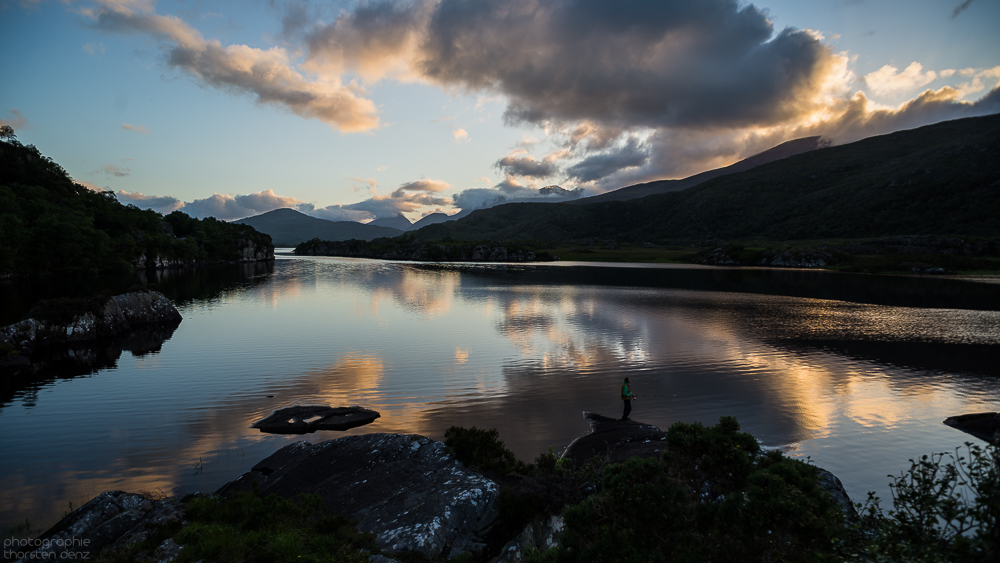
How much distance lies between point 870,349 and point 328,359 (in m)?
48.2

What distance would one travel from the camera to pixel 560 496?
41.6 feet

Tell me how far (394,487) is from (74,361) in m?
34.3

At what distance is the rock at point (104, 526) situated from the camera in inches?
398

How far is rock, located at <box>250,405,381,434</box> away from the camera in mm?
20094

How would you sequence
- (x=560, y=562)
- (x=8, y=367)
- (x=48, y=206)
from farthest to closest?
(x=48, y=206), (x=8, y=367), (x=560, y=562)

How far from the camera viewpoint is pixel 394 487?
13.5 m

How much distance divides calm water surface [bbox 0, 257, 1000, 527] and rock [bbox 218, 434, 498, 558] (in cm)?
299

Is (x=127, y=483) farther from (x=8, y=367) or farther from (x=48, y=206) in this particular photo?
(x=48, y=206)

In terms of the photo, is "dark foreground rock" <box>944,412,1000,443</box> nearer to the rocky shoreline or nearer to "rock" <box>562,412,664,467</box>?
the rocky shoreline

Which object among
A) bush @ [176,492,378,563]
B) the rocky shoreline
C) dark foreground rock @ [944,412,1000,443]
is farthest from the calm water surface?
bush @ [176,492,378,563]

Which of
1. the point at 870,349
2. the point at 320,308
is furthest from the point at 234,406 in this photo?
the point at 870,349

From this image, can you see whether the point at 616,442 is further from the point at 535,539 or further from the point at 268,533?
the point at 268,533

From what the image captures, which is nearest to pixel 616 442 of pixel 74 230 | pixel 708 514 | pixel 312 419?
pixel 708 514

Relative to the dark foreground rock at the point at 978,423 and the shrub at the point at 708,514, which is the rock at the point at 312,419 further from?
the dark foreground rock at the point at 978,423
